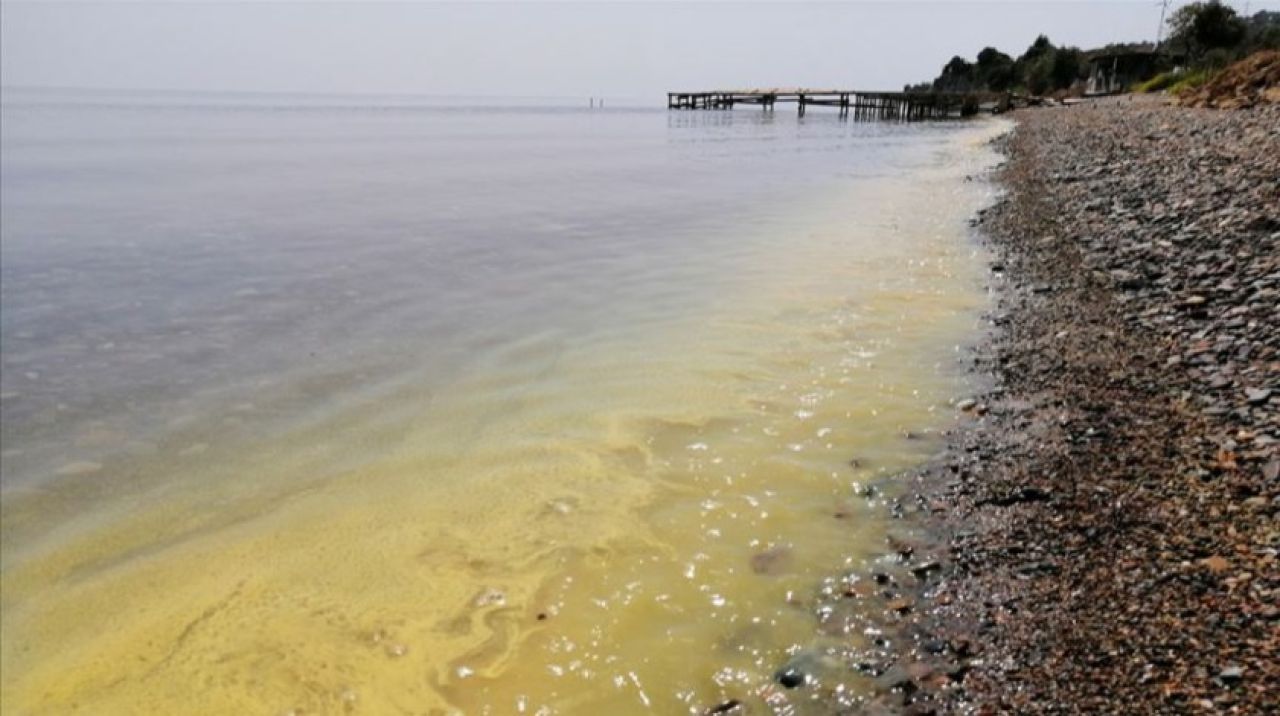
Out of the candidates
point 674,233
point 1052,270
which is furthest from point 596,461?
point 674,233

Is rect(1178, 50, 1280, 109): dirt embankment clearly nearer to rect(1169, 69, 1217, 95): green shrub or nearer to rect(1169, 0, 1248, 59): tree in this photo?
rect(1169, 69, 1217, 95): green shrub

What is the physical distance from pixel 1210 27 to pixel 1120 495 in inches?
2876

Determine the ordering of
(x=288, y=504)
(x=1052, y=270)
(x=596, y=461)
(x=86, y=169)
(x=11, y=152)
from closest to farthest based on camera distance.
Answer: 1. (x=288, y=504)
2. (x=596, y=461)
3. (x=1052, y=270)
4. (x=86, y=169)
5. (x=11, y=152)

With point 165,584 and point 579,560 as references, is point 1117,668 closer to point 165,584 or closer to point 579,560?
point 579,560

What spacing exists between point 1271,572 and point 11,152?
5769 centimetres

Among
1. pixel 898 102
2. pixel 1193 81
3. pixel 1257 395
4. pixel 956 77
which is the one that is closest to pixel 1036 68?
pixel 898 102

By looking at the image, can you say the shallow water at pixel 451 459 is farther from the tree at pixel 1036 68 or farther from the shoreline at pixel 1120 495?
the tree at pixel 1036 68

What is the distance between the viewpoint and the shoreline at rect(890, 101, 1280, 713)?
139 inches

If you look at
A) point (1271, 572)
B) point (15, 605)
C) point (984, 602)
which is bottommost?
point (15, 605)

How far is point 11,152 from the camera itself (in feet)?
147

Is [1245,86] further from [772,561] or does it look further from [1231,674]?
[1231,674]

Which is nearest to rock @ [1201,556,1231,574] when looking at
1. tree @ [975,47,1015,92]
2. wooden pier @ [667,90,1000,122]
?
wooden pier @ [667,90,1000,122]

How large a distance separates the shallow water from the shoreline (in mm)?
629

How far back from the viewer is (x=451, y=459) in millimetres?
6965
